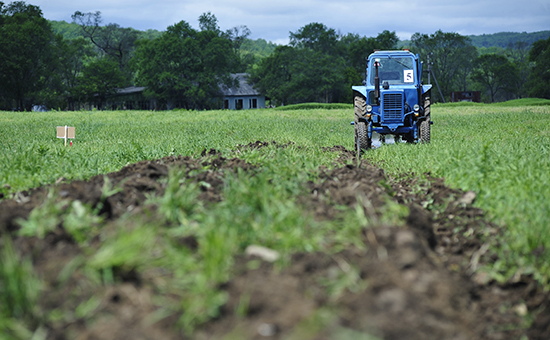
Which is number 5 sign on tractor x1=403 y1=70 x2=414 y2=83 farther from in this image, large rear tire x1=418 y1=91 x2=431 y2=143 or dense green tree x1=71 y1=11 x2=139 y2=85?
dense green tree x1=71 y1=11 x2=139 y2=85

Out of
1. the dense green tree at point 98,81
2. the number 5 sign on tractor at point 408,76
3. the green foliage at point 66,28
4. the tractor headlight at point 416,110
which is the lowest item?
the tractor headlight at point 416,110

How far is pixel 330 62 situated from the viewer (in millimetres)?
69125

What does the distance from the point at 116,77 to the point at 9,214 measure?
69.9 metres

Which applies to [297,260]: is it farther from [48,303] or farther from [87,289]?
[48,303]

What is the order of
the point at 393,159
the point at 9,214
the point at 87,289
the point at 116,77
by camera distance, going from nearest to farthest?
the point at 87,289 → the point at 9,214 → the point at 393,159 → the point at 116,77

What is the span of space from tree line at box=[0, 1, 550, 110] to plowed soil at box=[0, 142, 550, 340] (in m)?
57.9

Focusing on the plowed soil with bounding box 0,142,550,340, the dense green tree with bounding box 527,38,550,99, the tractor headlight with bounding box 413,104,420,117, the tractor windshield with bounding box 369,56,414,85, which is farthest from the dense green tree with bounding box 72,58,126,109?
the plowed soil with bounding box 0,142,550,340

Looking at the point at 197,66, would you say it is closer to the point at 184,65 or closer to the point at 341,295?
the point at 184,65

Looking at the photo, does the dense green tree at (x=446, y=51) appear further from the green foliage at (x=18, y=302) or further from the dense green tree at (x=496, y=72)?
the green foliage at (x=18, y=302)

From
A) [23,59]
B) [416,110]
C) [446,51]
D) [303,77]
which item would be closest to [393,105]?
[416,110]

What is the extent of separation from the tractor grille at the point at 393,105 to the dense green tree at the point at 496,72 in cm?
8237

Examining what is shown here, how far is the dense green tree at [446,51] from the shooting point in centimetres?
8575

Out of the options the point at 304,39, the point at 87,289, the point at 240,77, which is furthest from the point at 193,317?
the point at 304,39

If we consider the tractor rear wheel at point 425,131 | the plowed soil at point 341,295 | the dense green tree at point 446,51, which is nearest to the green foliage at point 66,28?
the dense green tree at point 446,51
